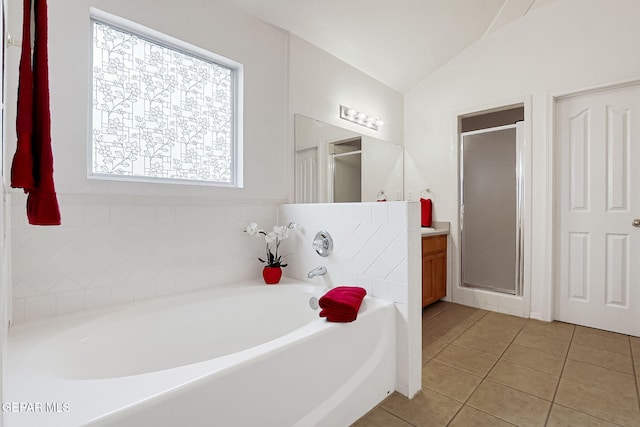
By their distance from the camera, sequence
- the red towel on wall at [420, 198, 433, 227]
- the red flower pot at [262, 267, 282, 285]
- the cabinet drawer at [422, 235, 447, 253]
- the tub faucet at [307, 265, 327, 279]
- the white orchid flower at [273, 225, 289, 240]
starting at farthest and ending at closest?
the red towel on wall at [420, 198, 433, 227] < the cabinet drawer at [422, 235, 447, 253] < the white orchid flower at [273, 225, 289, 240] < the red flower pot at [262, 267, 282, 285] < the tub faucet at [307, 265, 327, 279]

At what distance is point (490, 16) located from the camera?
2.85 meters

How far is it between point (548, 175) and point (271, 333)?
8.63 feet

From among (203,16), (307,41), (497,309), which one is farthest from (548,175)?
(203,16)

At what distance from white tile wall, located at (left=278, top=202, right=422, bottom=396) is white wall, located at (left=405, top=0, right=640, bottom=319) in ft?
5.79

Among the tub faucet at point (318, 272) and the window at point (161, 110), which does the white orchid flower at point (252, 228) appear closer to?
the window at point (161, 110)

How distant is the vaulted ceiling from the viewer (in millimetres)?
2367

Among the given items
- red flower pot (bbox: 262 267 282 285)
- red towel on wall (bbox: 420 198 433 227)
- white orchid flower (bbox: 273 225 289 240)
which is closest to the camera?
red flower pot (bbox: 262 267 282 285)

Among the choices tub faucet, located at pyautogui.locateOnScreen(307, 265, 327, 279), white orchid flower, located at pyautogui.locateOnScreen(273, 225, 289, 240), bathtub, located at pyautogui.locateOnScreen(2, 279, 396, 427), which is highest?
white orchid flower, located at pyautogui.locateOnScreen(273, 225, 289, 240)

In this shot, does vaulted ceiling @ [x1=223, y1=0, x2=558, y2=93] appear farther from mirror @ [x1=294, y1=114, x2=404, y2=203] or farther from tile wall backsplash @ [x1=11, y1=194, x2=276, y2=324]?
tile wall backsplash @ [x1=11, y1=194, x2=276, y2=324]

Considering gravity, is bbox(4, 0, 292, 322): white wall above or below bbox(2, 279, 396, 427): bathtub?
above

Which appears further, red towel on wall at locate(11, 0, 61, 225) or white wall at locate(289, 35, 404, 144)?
white wall at locate(289, 35, 404, 144)

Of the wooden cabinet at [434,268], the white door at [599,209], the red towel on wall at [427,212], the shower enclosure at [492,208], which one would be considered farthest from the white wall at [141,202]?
the white door at [599,209]

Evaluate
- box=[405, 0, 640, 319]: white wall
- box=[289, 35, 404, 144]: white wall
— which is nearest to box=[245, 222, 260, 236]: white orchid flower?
box=[289, 35, 404, 144]: white wall

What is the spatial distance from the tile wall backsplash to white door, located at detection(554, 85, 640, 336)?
2.74m
